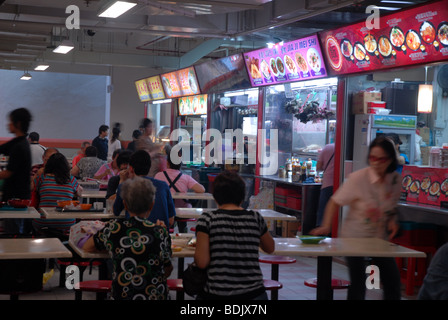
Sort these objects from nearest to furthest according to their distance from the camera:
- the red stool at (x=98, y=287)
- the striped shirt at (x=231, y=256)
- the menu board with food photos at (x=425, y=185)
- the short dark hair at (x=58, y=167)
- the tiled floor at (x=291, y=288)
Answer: the striped shirt at (x=231, y=256) < the red stool at (x=98, y=287) < the tiled floor at (x=291, y=288) < the short dark hair at (x=58, y=167) < the menu board with food photos at (x=425, y=185)

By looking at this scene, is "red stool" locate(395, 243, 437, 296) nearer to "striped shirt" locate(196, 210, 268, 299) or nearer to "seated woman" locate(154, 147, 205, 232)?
"seated woman" locate(154, 147, 205, 232)

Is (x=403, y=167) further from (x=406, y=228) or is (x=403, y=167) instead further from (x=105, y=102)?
(x=105, y=102)

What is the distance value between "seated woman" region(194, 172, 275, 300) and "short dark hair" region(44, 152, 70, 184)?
136 inches

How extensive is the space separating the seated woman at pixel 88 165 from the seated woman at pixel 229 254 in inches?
262

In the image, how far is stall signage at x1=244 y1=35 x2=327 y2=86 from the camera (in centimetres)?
862

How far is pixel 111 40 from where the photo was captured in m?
19.1

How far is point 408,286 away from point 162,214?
3047 mm

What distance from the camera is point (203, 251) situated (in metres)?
3.59

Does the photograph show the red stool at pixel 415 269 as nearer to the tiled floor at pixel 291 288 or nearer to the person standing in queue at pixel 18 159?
the tiled floor at pixel 291 288

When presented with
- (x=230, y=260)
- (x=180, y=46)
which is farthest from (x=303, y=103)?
(x=180, y=46)

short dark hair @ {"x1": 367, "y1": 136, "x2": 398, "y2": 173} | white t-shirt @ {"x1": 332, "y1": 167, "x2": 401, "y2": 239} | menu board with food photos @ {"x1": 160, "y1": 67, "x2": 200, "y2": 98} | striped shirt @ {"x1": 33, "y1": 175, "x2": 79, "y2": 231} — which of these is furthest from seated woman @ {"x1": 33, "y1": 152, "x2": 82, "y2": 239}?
menu board with food photos @ {"x1": 160, "y1": 67, "x2": 200, "y2": 98}

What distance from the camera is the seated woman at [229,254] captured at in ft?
11.7

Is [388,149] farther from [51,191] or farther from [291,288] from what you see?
[51,191]

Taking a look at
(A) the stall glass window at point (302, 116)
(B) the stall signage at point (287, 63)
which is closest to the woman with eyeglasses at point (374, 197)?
(B) the stall signage at point (287, 63)
